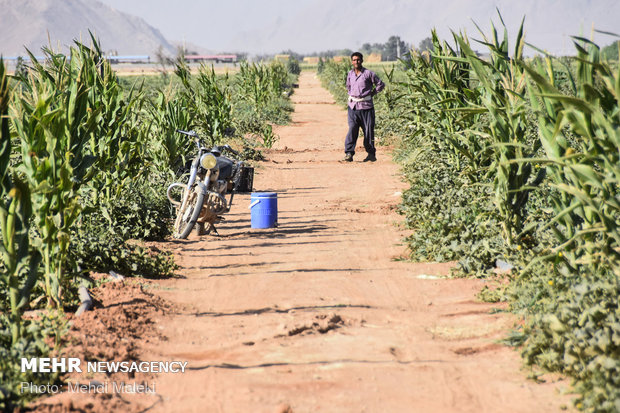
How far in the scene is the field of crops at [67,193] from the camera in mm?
4043

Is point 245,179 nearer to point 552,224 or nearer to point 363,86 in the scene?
point 363,86

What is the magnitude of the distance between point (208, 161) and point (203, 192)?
30 centimetres

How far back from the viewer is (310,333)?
14.8 ft

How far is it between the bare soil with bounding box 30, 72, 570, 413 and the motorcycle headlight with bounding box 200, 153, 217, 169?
0.79 meters

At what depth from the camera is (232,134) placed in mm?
15938

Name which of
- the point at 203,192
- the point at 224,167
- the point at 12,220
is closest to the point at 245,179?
the point at 224,167

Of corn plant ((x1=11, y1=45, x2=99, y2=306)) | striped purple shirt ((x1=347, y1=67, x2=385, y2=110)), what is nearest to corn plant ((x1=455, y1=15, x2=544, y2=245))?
corn plant ((x1=11, y1=45, x2=99, y2=306))

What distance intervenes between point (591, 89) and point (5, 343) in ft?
11.1

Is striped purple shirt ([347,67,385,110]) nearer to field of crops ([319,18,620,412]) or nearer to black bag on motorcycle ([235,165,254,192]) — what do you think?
black bag on motorcycle ([235,165,254,192])

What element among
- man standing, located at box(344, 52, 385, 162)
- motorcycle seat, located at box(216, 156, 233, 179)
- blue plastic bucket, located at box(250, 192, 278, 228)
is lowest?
blue plastic bucket, located at box(250, 192, 278, 228)

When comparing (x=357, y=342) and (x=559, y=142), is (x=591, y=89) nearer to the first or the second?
(x=559, y=142)

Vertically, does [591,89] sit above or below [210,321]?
above

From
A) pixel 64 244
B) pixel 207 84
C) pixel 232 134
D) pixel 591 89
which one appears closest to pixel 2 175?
pixel 64 244

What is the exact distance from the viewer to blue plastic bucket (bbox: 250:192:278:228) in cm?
792
